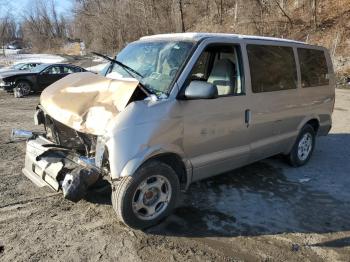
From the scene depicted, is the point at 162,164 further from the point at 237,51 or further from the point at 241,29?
the point at 241,29

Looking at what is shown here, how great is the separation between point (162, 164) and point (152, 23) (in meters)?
42.6

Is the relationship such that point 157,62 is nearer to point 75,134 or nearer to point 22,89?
point 75,134

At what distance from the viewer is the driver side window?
501 centimetres

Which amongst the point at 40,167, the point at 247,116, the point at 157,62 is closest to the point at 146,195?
the point at 40,167

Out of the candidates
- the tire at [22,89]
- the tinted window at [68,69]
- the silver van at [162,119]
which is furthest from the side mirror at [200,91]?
the tinted window at [68,69]

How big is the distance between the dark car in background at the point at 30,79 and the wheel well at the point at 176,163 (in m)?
13.0

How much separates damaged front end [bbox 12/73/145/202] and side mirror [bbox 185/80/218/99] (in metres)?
0.56

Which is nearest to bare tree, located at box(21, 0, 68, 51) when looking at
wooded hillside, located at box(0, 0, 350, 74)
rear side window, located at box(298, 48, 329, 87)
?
wooded hillside, located at box(0, 0, 350, 74)

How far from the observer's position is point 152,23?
4484cm

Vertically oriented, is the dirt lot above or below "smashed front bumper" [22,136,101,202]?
below

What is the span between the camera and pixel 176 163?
14.8 feet

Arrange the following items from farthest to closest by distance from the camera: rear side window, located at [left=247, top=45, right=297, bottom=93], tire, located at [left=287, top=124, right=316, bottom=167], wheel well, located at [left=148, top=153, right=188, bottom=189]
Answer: tire, located at [left=287, top=124, right=316, bottom=167]
rear side window, located at [left=247, top=45, right=297, bottom=93]
wheel well, located at [left=148, top=153, right=188, bottom=189]

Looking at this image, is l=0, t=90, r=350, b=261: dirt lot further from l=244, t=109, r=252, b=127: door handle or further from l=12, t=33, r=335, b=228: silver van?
l=244, t=109, r=252, b=127: door handle

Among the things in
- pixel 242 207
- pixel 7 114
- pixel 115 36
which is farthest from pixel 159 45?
pixel 115 36
